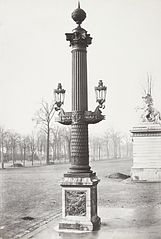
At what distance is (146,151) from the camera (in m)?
14.5

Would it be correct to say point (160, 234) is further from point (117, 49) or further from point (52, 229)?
point (117, 49)

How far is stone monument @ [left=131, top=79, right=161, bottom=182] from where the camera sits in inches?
558

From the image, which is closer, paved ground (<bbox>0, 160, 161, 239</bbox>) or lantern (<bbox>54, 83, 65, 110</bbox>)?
paved ground (<bbox>0, 160, 161, 239</bbox>)

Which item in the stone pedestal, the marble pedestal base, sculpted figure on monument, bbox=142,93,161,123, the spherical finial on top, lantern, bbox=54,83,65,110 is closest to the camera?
the marble pedestal base

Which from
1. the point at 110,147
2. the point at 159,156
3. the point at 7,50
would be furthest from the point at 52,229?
the point at 110,147

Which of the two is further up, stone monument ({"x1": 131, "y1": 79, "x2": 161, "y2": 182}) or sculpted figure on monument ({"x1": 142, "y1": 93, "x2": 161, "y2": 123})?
sculpted figure on monument ({"x1": 142, "y1": 93, "x2": 161, "y2": 123})

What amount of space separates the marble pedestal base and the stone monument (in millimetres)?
7907

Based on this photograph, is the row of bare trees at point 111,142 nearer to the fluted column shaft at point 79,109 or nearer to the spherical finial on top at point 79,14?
the fluted column shaft at point 79,109

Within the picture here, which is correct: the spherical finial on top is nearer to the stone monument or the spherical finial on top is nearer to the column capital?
the column capital

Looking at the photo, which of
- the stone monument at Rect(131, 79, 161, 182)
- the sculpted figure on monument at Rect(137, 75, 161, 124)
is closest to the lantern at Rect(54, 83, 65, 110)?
the sculpted figure on monument at Rect(137, 75, 161, 124)

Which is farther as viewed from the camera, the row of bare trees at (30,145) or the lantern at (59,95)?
the row of bare trees at (30,145)

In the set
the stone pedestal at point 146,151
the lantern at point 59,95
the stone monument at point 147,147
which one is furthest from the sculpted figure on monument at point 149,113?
the lantern at point 59,95

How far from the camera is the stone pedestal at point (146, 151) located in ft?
46.8

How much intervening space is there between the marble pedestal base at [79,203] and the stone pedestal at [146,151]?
26.1 ft
